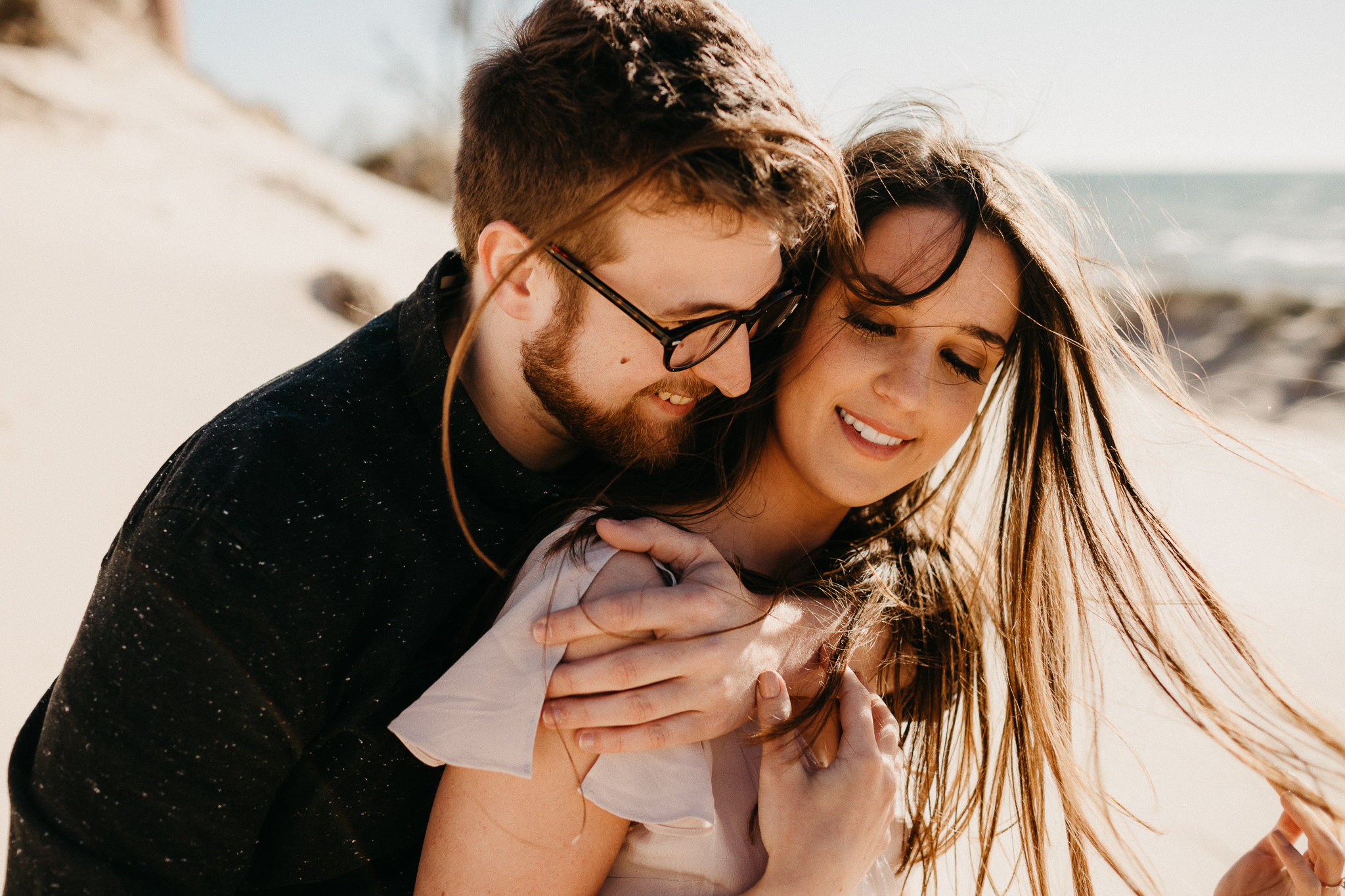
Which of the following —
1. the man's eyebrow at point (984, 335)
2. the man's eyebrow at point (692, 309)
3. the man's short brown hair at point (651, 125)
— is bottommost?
the man's eyebrow at point (692, 309)

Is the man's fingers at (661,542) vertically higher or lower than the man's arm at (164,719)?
higher

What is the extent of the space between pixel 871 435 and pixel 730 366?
41 centimetres

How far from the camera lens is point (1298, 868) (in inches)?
74.5

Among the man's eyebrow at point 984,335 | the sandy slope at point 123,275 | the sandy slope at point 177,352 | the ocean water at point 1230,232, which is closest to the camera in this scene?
the man's eyebrow at point 984,335

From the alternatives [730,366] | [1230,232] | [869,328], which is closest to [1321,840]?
[869,328]

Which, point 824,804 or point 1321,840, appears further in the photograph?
point 1321,840

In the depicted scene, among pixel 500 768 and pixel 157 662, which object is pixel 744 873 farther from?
pixel 157 662

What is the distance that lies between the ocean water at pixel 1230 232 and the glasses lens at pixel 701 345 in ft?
3.16

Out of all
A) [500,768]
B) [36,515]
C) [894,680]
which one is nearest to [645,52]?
[500,768]

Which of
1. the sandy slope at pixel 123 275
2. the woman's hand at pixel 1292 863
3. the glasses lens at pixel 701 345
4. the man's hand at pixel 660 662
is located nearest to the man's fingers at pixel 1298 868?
the woman's hand at pixel 1292 863

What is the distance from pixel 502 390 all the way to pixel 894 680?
1270 millimetres

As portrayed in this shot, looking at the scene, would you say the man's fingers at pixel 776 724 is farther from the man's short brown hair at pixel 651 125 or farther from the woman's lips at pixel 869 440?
the man's short brown hair at pixel 651 125

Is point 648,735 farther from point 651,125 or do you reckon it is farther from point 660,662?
point 651,125

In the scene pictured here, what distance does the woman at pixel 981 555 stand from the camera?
1.88 metres
